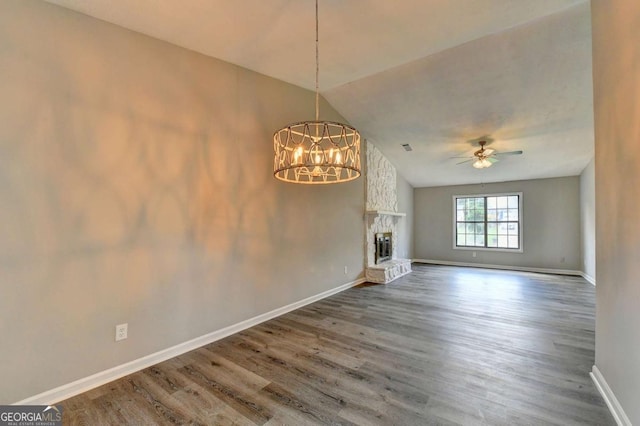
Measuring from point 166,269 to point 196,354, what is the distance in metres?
0.93

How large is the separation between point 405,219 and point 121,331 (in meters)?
7.50

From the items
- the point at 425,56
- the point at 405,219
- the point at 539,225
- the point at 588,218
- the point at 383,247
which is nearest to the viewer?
the point at 425,56

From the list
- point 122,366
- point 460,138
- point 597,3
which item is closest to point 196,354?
point 122,366

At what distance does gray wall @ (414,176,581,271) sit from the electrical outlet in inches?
325

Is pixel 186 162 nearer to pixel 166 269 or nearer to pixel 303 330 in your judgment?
pixel 166 269

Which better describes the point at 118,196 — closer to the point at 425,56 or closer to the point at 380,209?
the point at 425,56

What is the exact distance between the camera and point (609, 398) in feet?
6.55

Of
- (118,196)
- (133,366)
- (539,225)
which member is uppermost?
(118,196)

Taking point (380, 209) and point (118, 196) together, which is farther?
point (380, 209)

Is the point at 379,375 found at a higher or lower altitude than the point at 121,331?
lower

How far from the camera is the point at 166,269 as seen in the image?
110 inches

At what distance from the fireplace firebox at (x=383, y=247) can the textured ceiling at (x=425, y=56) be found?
2347 mm

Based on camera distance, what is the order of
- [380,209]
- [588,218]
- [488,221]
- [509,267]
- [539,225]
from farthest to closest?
[488,221], [509,267], [539,225], [380,209], [588,218]

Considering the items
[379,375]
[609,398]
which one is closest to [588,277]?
[609,398]
